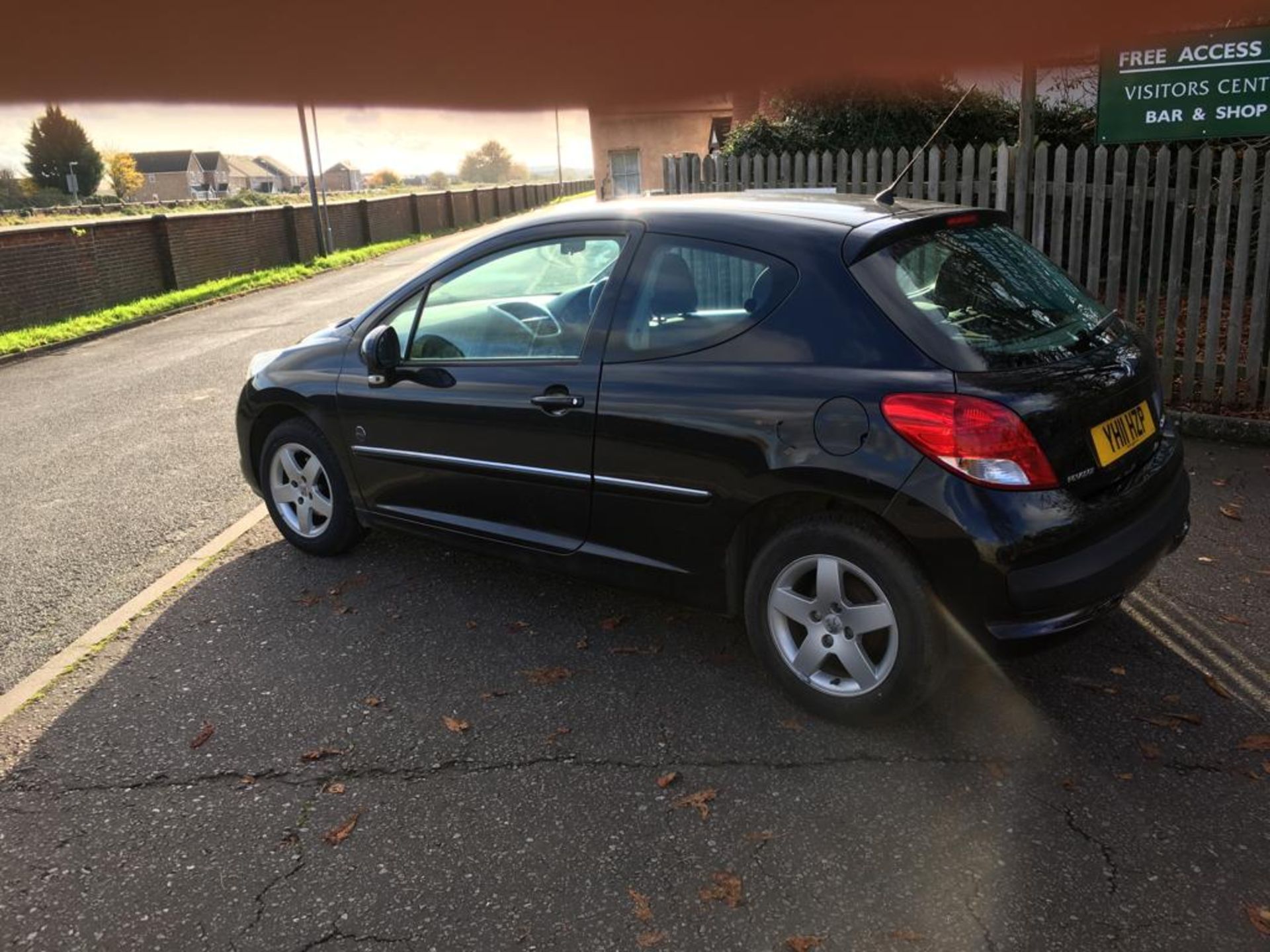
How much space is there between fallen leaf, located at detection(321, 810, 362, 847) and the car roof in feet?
7.42

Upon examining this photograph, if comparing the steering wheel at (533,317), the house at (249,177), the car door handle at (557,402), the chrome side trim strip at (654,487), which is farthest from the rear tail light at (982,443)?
the house at (249,177)

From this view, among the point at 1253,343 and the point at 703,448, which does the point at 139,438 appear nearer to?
the point at 703,448

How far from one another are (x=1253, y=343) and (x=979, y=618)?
4407 mm

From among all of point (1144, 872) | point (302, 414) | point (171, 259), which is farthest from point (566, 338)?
point (171, 259)

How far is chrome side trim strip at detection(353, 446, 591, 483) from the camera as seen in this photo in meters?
3.77

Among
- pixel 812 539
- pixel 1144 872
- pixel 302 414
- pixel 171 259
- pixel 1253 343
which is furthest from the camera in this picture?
pixel 171 259

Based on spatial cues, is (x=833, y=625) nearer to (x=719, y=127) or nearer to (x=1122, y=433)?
(x=1122, y=433)

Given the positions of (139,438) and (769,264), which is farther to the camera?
(139,438)

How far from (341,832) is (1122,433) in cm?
274

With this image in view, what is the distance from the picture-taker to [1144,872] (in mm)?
2527

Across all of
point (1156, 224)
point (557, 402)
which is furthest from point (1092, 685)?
point (1156, 224)

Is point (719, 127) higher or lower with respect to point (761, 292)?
higher

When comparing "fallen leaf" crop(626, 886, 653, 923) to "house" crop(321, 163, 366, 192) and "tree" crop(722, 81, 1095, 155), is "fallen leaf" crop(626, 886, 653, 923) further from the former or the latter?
"tree" crop(722, 81, 1095, 155)

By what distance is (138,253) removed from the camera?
1711cm
